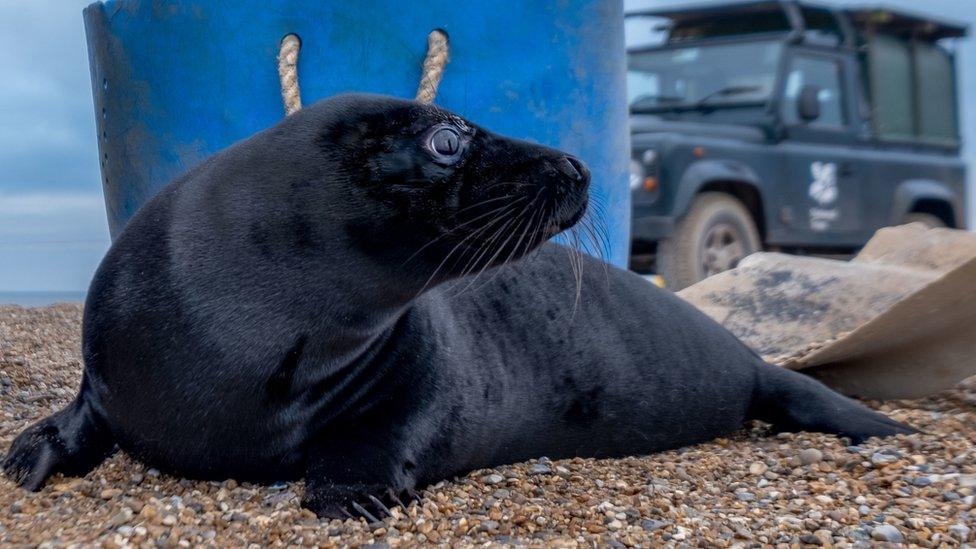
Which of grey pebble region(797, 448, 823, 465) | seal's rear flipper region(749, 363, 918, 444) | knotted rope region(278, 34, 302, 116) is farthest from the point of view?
knotted rope region(278, 34, 302, 116)

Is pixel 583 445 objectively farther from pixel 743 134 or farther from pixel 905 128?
pixel 905 128

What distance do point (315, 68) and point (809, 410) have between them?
1.71 m

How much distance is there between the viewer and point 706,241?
24.7 ft

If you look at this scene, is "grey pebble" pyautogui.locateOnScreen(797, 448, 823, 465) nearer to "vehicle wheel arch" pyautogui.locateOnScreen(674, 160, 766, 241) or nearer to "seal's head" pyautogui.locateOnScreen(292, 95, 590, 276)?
"seal's head" pyautogui.locateOnScreen(292, 95, 590, 276)

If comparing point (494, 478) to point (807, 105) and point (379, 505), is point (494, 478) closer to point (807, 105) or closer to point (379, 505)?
point (379, 505)

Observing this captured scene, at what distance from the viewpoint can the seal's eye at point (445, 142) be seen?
6.41ft

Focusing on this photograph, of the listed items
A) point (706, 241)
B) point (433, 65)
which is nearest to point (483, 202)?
point (433, 65)

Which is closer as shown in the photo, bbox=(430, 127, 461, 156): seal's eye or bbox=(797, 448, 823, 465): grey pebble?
bbox=(430, 127, 461, 156): seal's eye

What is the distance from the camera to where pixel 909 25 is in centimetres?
959

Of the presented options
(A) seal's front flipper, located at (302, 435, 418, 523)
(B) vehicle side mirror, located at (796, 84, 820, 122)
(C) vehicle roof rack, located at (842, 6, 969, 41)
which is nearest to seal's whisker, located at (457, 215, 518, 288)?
(A) seal's front flipper, located at (302, 435, 418, 523)

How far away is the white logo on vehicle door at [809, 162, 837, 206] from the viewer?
8.43m

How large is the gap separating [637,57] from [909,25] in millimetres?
2859


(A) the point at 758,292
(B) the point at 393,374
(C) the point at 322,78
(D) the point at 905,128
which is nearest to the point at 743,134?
(D) the point at 905,128

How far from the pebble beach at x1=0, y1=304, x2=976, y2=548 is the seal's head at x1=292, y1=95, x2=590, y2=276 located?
1.56 feet
